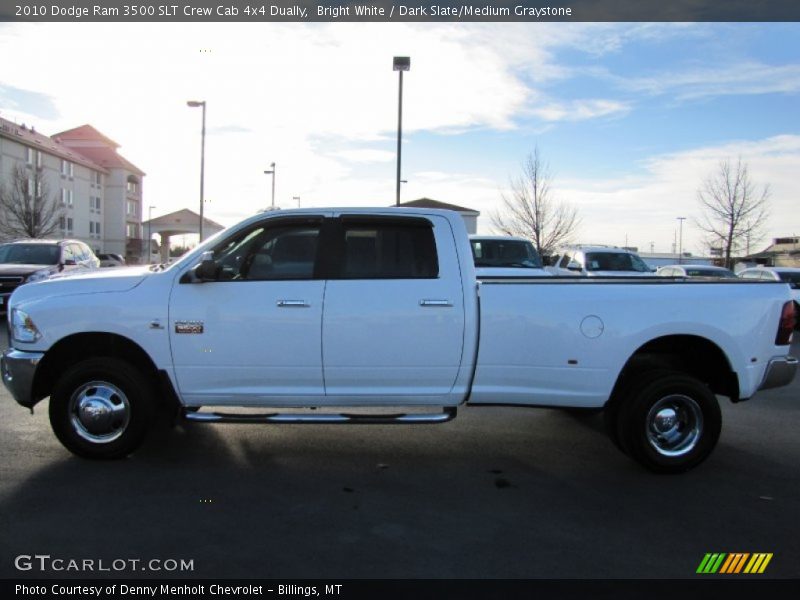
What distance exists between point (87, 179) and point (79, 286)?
74.2 meters

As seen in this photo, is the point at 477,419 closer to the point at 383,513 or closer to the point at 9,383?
the point at 383,513

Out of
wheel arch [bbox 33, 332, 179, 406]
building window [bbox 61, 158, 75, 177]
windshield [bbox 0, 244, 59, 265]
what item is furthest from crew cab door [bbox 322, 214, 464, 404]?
building window [bbox 61, 158, 75, 177]

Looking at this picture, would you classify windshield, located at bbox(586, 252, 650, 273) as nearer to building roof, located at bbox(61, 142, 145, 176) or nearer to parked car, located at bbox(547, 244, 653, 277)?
parked car, located at bbox(547, 244, 653, 277)

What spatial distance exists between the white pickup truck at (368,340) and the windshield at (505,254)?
702 cm

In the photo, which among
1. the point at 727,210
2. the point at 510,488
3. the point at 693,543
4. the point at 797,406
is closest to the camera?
the point at 693,543

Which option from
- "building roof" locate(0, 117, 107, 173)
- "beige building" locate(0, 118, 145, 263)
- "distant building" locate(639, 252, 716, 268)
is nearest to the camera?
"distant building" locate(639, 252, 716, 268)

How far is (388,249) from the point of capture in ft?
A: 17.6

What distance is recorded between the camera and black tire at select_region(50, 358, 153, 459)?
5121mm

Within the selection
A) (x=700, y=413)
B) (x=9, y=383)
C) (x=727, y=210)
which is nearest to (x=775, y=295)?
(x=700, y=413)

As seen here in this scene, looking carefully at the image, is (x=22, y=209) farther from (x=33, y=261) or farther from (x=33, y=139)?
(x=33, y=261)

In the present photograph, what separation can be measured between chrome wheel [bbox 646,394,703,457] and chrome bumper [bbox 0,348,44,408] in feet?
15.7

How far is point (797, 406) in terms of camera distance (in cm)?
780

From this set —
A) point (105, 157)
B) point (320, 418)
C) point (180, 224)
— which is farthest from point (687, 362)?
point (105, 157)
